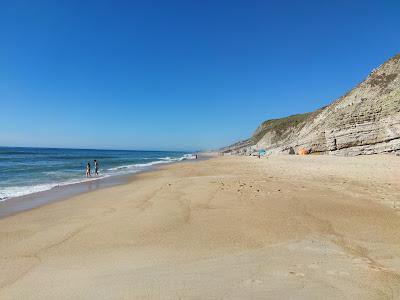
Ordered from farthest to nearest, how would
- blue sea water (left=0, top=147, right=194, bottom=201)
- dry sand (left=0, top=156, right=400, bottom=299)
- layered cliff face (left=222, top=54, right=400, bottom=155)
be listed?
layered cliff face (left=222, top=54, right=400, bottom=155), blue sea water (left=0, top=147, right=194, bottom=201), dry sand (left=0, top=156, right=400, bottom=299)

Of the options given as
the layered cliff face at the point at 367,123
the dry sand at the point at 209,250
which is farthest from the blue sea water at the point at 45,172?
the layered cliff face at the point at 367,123

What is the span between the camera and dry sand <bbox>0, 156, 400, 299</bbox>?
3885mm

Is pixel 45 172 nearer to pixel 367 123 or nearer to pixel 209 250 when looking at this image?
pixel 209 250

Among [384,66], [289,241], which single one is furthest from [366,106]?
[289,241]

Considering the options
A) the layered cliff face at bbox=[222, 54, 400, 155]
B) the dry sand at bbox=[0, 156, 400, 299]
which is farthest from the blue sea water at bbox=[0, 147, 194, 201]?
the layered cliff face at bbox=[222, 54, 400, 155]

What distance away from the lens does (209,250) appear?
17.7ft

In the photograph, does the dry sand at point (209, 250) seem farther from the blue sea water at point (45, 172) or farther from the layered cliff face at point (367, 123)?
the layered cliff face at point (367, 123)

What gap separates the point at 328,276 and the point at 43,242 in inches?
227

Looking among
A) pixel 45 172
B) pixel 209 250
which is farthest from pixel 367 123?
pixel 45 172

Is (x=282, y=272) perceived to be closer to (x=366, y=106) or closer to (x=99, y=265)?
(x=99, y=265)

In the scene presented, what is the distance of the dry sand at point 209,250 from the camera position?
388 centimetres

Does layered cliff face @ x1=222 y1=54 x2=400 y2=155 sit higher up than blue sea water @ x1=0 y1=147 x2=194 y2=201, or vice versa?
layered cliff face @ x1=222 y1=54 x2=400 y2=155

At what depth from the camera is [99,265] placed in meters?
4.83

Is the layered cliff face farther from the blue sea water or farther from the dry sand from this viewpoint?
the dry sand
